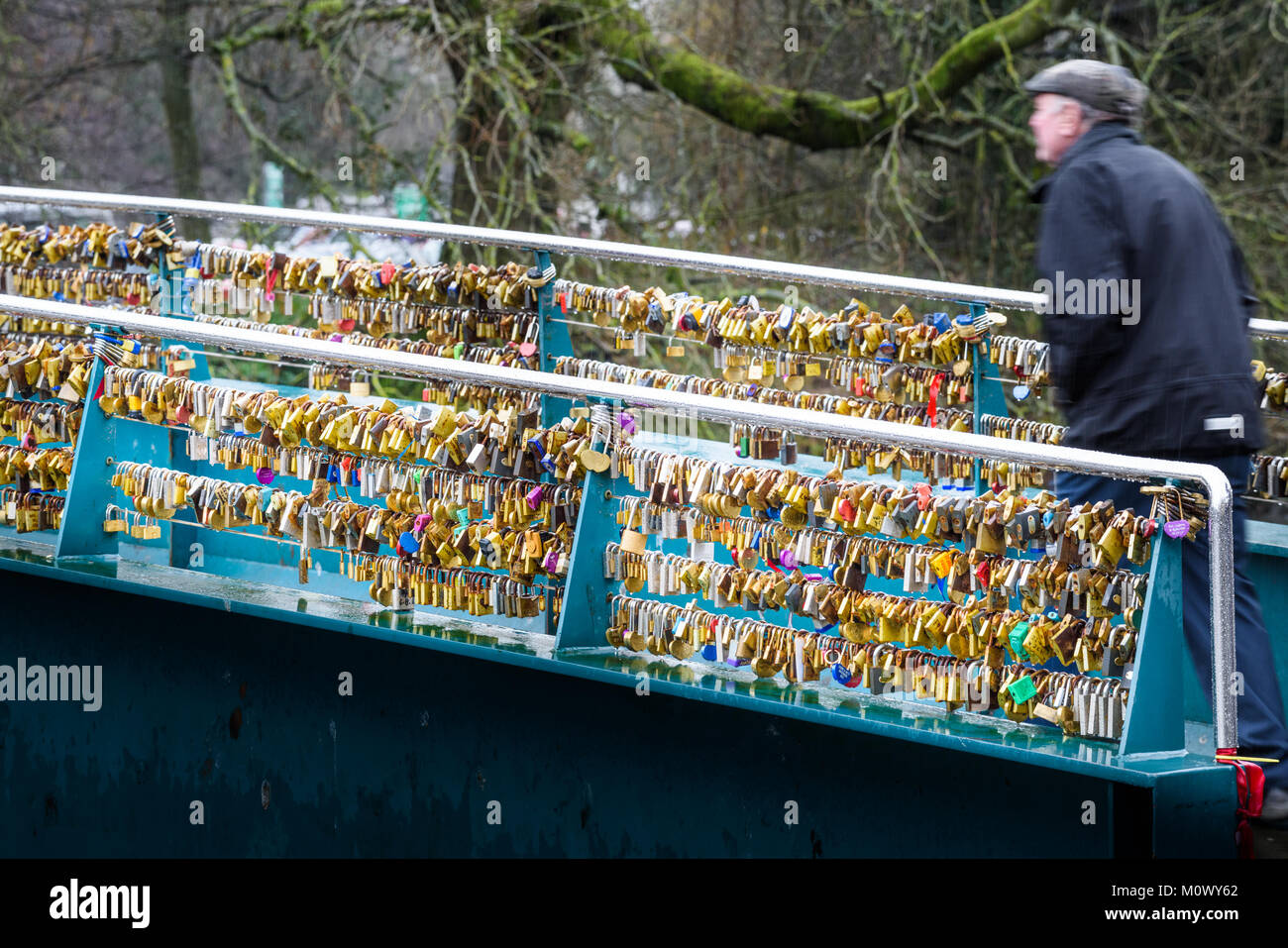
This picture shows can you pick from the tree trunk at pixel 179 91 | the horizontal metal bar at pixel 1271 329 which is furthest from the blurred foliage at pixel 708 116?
the horizontal metal bar at pixel 1271 329

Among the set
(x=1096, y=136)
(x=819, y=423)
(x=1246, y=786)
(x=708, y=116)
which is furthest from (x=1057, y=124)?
(x=708, y=116)

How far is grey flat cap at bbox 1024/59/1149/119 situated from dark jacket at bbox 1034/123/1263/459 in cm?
14

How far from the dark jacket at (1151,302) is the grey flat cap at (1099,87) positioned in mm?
144

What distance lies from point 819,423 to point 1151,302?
0.99 m

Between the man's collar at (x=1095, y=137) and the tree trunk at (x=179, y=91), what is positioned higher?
the tree trunk at (x=179, y=91)

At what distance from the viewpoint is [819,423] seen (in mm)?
3475

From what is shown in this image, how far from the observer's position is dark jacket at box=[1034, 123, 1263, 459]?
3824 mm

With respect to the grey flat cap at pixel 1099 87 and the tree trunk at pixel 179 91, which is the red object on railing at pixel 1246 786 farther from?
the tree trunk at pixel 179 91

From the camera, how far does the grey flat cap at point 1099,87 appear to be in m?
3.97

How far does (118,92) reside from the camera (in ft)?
63.8

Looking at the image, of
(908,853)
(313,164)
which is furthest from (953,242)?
(908,853)

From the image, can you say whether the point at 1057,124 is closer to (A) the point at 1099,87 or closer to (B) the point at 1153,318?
(A) the point at 1099,87

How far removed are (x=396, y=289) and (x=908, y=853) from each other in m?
3.90

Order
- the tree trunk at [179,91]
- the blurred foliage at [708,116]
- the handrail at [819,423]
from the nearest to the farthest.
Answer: the handrail at [819,423], the blurred foliage at [708,116], the tree trunk at [179,91]
